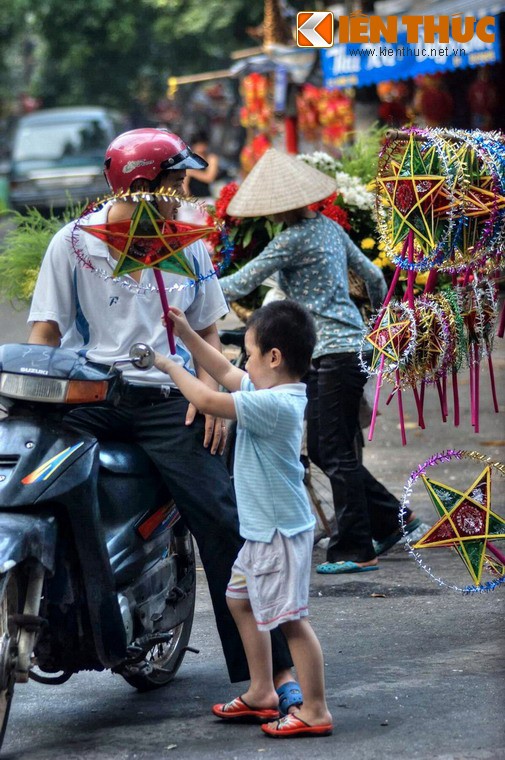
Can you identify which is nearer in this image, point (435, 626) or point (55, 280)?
point (55, 280)

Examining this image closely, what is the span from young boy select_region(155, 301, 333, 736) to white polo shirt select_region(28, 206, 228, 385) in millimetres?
238

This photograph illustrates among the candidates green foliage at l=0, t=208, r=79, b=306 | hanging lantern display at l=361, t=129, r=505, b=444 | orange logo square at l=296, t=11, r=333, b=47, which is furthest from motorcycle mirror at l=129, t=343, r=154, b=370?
orange logo square at l=296, t=11, r=333, b=47

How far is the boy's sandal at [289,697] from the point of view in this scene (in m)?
3.88

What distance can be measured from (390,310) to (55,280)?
41.6 inches

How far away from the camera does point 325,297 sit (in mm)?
5703

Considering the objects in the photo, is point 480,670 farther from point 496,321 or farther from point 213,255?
point 213,255

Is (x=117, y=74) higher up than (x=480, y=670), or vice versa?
(x=117, y=74)

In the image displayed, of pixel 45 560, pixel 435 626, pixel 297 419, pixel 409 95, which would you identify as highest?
pixel 409 95

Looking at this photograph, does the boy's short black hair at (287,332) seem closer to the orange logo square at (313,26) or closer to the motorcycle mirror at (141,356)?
the motorcycle mirror at (141,356)

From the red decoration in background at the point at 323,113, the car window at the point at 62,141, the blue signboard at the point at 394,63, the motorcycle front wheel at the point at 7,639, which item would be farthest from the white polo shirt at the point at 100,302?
the car window at the point at 62,141

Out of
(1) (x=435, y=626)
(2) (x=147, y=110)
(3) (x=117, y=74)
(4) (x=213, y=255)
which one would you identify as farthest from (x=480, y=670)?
(2) (x=147, y=110)

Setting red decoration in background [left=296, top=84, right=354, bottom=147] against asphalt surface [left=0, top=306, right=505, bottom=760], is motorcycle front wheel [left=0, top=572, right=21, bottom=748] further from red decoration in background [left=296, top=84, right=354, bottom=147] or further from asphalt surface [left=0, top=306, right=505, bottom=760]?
red decoration in background [left=296, top=84, right=354, bottom=147]

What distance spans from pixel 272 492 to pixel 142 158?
104 cm

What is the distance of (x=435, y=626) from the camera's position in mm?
4965
